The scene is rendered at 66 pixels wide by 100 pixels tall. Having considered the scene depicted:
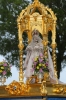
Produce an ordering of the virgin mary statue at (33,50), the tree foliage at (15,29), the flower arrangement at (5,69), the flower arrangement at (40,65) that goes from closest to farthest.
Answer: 1. the flower arrangement at (40,65)
2. the flower arrangement at (5,69)
3. the virgin mary statue at (33,50)
4. the tree foliage at (15,29)

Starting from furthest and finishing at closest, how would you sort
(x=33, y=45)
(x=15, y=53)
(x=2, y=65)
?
(x=15, y=53)
(x=33, y=45)
(x=2, y=65)

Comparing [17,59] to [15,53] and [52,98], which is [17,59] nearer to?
[15,53]

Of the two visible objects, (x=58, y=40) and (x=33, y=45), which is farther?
(x=58, y=40)

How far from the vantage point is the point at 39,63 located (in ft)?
51.2

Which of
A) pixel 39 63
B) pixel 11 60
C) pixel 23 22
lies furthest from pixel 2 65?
pixel 11 60

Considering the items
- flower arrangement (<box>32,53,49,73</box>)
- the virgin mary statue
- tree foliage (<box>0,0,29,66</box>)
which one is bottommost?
flower arrangement (<box>32,53,49,73</box>)

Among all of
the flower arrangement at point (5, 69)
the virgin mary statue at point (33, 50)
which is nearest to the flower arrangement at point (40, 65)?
the flower arrangement at point (5, 69)

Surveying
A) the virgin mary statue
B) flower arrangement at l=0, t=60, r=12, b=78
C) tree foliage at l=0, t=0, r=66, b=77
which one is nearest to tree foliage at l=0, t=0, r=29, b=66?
tree foliage at l=0, t=0, r=66, b=77

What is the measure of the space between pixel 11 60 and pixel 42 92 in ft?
35.2

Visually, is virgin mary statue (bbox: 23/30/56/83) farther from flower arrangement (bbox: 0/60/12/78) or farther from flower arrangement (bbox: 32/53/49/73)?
flower arrangement (bbox: 32/53/49/73)

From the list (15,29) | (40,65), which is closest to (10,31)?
(15,29)

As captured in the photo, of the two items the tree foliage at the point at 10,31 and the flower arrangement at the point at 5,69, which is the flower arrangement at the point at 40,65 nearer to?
the flower arrangement at the point at 5,69

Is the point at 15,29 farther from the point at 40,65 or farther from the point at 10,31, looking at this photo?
the point at 40,65

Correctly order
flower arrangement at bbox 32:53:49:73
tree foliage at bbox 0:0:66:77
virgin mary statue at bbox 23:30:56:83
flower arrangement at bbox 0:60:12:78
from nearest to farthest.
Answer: flower arrangement at bbox 32:53:49:73 → flower arrangement at bbox 0:60:12:78 → virgin mary statue at bbox 23:30:56:83 → tree foliage at bbox 0:0:66:77
